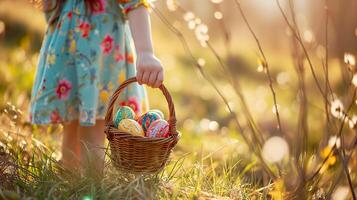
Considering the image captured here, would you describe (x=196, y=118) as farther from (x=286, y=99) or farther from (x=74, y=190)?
(x=74, y=190)

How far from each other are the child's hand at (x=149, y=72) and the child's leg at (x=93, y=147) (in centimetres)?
31

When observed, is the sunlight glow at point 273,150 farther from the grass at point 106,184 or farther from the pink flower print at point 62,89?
the pink flower print at point 62,89

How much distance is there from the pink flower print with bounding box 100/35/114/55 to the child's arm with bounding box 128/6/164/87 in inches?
7.6

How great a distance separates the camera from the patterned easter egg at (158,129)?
2086mm

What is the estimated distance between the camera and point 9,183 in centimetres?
225

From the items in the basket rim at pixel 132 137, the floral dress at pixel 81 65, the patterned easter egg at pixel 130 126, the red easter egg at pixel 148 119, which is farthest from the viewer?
the floral dress at pixel 81 65

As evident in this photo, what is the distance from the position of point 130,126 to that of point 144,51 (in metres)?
0.33

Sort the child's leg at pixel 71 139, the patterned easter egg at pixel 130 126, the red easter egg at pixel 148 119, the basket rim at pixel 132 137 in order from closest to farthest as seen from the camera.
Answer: the basket rim at pixel 132 137, the patterned easter egg at pixel 130 126, the red easter egg at pixel 148 119, the child's leg at pixel 71 139

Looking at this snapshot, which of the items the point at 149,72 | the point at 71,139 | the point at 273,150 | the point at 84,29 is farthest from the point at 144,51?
the point at 273,150

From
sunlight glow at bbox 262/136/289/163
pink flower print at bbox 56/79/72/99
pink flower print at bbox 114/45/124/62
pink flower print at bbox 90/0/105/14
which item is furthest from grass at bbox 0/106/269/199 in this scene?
pink flower print at bbox 90/0/105/14

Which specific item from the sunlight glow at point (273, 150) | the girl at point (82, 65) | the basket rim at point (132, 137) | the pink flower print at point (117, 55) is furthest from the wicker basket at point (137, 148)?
the sunlight glow at point (273, 150)

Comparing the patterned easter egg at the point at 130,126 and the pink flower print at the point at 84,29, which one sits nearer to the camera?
the patterned easter egg at the point at 130,126

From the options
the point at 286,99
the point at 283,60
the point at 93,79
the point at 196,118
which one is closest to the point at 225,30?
the point at 93,79

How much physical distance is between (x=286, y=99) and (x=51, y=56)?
4196mm
